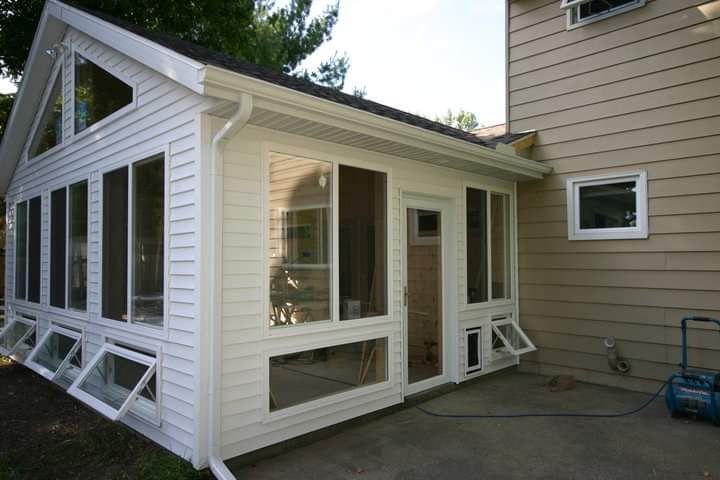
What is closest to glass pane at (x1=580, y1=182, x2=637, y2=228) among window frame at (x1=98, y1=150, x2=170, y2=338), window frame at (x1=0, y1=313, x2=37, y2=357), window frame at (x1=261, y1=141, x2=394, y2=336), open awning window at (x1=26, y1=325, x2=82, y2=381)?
window frame at (x1=261, y1=141, x2=394, y2=336)

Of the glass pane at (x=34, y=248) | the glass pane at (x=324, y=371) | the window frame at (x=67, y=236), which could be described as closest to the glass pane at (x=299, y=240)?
the glass pane at (x=324, y=371)

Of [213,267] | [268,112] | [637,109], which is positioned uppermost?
[637,109]

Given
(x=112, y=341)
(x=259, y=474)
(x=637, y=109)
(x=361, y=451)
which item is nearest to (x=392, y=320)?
(x=361, y=451)

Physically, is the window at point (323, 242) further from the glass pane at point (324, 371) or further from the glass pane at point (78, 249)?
the glass pane at point (78, 249)

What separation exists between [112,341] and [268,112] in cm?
255

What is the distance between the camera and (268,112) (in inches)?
124

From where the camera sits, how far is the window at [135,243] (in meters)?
3.64

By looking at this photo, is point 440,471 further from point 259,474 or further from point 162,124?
point 162,124

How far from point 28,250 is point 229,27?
6.58 m

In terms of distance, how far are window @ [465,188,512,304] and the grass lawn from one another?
3356 millimetres

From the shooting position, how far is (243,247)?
3332mm

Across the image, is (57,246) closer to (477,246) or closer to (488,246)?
(477,246)

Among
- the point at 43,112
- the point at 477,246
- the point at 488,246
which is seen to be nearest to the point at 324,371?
the point at 477,246

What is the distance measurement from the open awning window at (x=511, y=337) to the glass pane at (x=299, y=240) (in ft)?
8.41
